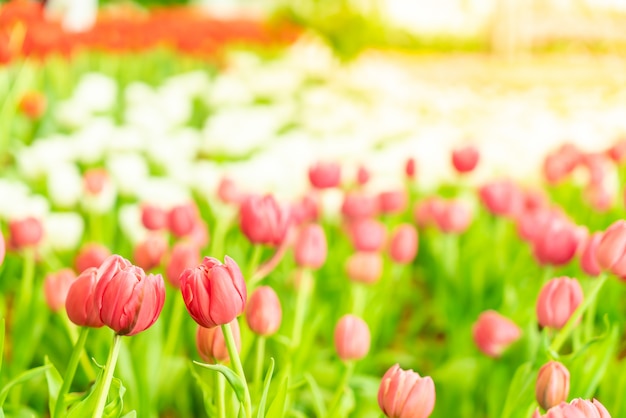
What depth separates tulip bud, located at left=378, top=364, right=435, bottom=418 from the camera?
640mm

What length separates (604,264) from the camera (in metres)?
0.81

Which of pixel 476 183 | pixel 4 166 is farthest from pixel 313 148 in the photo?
pixel 4 166

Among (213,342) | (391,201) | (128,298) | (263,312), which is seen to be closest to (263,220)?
(263,312)

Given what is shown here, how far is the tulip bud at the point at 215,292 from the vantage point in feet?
1.98

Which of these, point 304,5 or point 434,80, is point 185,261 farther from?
point 434,80

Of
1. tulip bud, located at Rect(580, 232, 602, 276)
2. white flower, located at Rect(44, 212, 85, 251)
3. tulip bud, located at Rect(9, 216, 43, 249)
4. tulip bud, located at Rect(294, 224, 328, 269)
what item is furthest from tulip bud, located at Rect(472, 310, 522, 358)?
white flower, located at Rect(44, 212, 85, 251)

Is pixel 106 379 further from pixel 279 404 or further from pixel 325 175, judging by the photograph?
pixel 325 175

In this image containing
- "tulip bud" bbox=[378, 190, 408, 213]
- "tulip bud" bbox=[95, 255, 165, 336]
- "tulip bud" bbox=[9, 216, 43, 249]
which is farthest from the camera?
"tulip bud" bbox=[378, 190, 408, 213]

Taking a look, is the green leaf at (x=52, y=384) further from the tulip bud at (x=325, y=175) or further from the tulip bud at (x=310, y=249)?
the tulip bud at (x=325, y=175)

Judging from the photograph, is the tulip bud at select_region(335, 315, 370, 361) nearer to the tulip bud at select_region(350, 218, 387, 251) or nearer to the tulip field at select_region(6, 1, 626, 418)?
the tulip field at select_region(6, 1, 626, 418)

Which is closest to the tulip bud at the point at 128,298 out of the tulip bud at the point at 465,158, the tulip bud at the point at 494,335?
the tulip bud at the point at 494,335

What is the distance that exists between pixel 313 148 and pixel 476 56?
137 inches

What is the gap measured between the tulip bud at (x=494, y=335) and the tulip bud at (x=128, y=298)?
0.50m

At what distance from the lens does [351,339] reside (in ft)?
2.78
